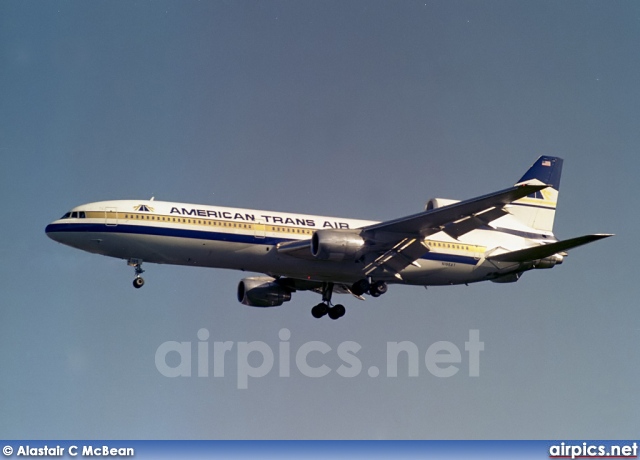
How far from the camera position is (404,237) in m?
46.3

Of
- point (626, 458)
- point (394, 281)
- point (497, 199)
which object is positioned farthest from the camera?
point (394, 281)

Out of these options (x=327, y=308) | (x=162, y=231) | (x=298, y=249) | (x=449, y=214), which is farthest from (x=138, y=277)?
(x=449, y=214)

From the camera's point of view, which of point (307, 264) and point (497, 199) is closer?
point (497, 199)

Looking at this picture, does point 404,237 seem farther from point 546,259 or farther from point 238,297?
point 238,297

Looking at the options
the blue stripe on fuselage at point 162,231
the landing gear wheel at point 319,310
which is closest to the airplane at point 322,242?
the blue stripe on fuselage at point 162,231

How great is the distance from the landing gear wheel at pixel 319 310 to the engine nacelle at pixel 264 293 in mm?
1704

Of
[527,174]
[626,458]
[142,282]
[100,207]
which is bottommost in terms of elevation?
[626,458]

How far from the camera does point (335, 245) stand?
4500 cm

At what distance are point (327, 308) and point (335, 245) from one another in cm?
845

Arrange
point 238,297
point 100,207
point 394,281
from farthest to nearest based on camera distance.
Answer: point 238,297
point 394,281
point 100,207

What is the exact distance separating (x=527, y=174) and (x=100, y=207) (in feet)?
81.5

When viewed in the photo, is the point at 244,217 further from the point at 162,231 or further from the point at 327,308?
the point at 327,308

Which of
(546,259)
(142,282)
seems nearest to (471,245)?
(546,259)

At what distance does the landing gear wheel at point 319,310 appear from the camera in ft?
172
